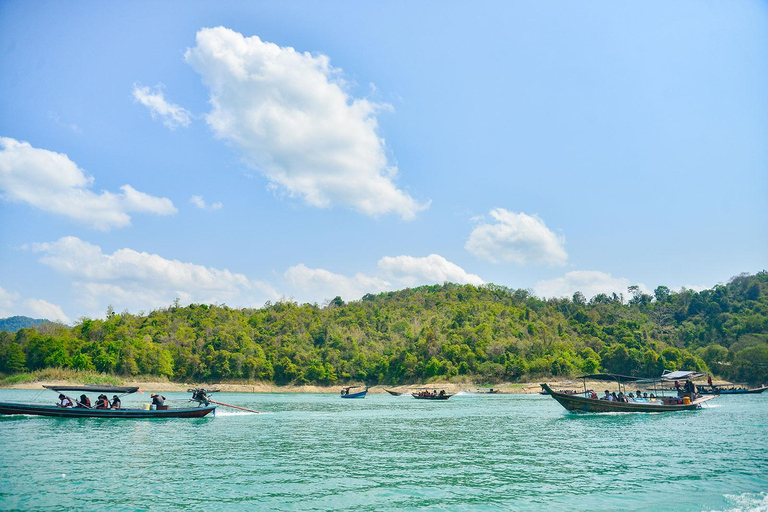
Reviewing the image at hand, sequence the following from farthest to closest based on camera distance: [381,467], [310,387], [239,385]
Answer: [310,387], [239,385], [381,467]

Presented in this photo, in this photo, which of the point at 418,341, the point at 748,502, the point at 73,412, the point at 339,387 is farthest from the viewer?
the point at 418,341

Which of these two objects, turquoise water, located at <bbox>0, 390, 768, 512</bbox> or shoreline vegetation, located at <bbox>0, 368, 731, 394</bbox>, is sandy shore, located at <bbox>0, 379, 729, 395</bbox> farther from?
turquoise water, located at <bbox>0, 390, 768, 512</bbox>

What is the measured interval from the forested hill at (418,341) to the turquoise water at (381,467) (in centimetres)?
6839

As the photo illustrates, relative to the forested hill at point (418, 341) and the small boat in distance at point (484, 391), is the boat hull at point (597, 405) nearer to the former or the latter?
the small boat in distance at point (484, 391)

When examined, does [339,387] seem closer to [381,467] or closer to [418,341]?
[418,341]

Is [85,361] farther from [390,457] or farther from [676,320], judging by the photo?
[676,320]

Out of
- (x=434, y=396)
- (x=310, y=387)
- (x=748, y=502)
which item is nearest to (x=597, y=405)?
(x=748, y=502)

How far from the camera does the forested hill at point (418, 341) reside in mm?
91750

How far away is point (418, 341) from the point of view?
113188mm

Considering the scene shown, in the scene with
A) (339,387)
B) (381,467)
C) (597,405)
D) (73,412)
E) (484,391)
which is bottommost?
(339,387)

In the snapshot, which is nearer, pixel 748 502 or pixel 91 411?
pixel 748 502

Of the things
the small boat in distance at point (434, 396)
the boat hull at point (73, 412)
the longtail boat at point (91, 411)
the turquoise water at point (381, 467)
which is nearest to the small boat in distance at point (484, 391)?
the small boat in distance at point (434, 396)

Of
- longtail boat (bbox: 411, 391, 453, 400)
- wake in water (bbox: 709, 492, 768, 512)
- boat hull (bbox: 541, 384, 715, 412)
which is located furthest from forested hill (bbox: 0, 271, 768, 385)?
wake in water (bbox: 709, 492, 768, 512)

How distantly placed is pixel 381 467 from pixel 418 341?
96.4 m
